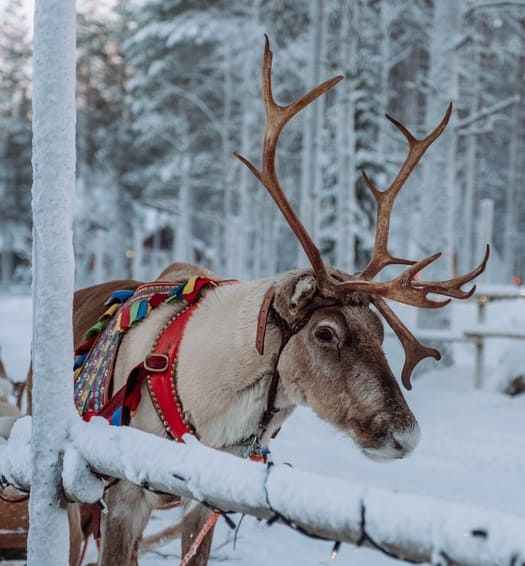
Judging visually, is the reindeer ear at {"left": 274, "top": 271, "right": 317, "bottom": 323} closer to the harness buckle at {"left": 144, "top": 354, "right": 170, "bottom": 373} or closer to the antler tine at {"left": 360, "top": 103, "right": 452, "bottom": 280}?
the antler tine at {"left": 360, "top": 103, "right": 452, "bottom": 280}

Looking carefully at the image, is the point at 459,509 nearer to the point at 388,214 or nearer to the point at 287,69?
the point at 388,214

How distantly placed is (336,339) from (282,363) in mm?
233

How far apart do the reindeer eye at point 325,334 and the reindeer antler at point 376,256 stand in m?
0.14

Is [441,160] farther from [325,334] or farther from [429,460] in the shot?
[325,334]

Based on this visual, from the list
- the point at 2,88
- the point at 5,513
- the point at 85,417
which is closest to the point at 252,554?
the point at 5,513

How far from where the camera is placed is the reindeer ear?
2.54m

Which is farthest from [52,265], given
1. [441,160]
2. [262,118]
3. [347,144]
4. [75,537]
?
[262,118]

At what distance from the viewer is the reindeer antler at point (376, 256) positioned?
249 cm

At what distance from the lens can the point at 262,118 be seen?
2141 cm

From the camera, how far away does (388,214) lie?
9.80ft

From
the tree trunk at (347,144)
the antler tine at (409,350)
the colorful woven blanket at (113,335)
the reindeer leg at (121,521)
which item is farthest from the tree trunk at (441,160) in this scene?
the reindeer leg at (121,521)

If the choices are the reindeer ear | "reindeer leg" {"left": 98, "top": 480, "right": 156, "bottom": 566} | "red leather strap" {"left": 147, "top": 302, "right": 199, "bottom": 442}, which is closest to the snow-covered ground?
the reindeer ear

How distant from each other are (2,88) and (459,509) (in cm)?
3345

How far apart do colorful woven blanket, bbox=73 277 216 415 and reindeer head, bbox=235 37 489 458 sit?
0.49 m
